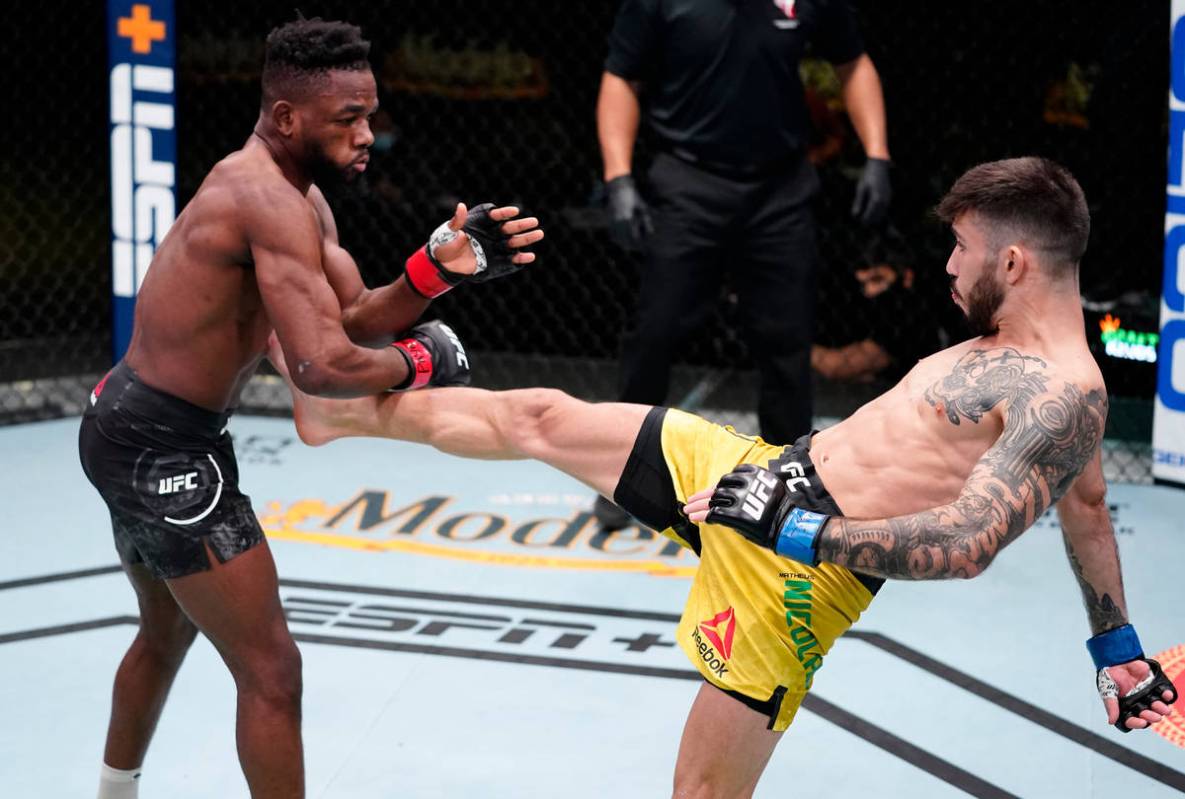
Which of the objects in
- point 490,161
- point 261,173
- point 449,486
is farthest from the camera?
point 490,161

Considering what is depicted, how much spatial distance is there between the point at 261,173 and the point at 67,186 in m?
4.86

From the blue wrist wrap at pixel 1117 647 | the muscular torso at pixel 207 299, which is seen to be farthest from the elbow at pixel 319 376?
the blue wrist wrap at pixel 1117 647

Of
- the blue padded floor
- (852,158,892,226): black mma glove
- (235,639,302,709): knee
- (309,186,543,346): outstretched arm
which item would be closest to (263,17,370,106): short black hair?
(309,186,543,346): outstretched arm

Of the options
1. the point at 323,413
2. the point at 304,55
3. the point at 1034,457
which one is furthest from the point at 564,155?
the point at 1034,457

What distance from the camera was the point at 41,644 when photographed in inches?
138

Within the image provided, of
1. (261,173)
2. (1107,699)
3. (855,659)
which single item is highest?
(261,173)

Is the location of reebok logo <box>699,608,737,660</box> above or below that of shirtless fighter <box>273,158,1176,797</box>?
below

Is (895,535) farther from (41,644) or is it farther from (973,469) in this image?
(41,644)

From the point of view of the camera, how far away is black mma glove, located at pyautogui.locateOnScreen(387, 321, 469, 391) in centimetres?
258

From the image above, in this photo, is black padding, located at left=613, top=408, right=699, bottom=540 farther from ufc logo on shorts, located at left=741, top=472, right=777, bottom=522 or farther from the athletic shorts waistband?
the athletic shorts waistband

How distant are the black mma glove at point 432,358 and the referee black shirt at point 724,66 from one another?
173 cm

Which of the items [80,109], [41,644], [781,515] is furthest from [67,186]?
[781,515]

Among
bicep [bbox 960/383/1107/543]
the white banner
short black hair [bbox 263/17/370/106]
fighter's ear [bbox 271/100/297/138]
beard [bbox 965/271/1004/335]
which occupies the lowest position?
the white banner

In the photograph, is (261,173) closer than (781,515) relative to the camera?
No
